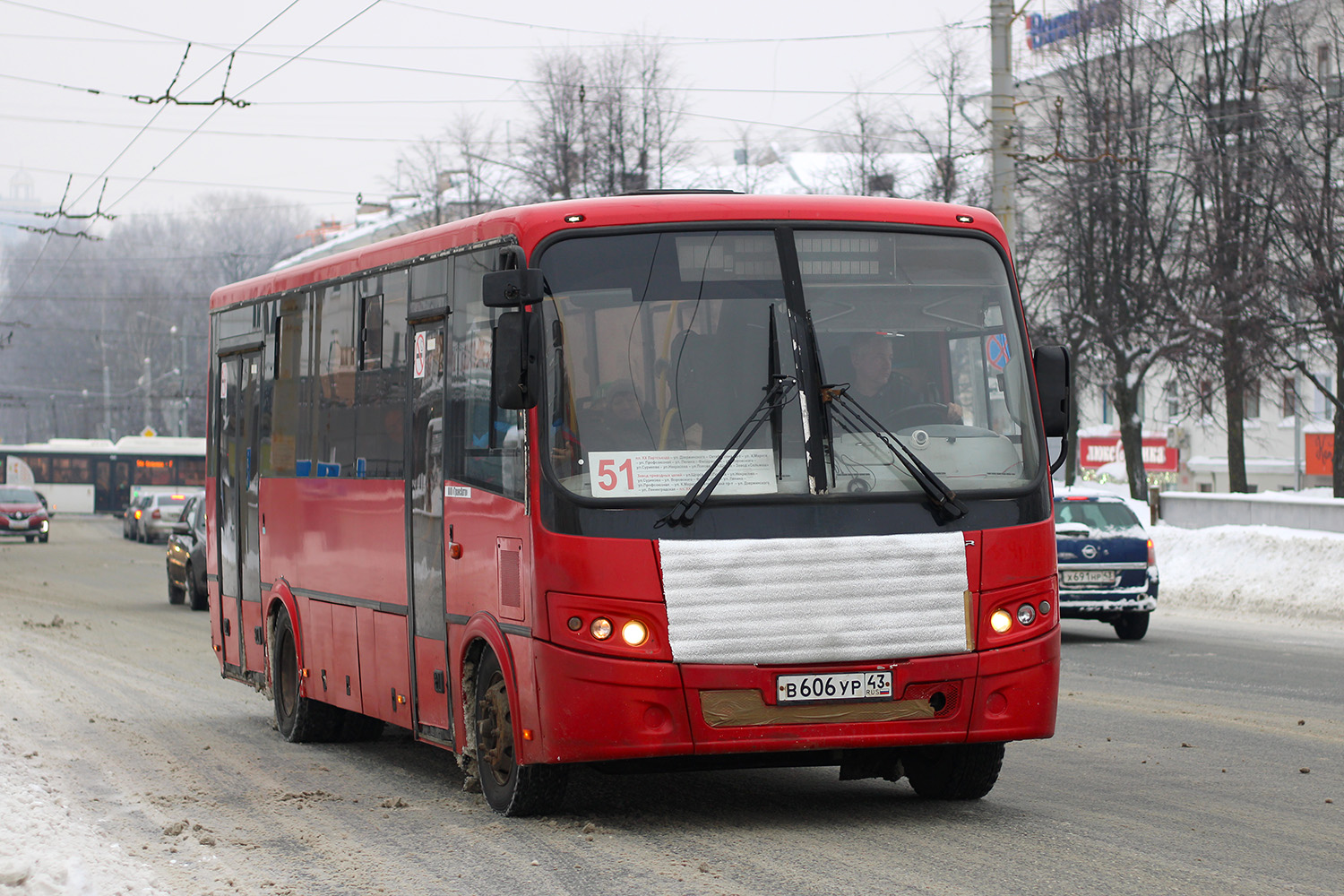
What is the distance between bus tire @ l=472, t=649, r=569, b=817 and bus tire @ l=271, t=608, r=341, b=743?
315cm

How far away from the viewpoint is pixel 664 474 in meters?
7.85

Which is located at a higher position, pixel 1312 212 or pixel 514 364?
pixel 1312 212

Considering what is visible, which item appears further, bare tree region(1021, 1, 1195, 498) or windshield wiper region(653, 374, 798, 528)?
bare tree region(1021, 1, 1195, 498)

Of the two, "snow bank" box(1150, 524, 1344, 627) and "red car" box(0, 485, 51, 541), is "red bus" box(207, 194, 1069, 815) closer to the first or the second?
"snow bank" box(1150, 524, 1344, 627)

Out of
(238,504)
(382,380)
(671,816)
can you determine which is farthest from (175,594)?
(671,816)

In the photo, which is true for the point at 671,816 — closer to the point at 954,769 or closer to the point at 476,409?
the point at 954,769

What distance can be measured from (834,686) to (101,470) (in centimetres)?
7390

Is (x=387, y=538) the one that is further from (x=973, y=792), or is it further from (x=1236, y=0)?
(x=1236, y=0)

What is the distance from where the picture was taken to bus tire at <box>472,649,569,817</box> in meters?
8.28

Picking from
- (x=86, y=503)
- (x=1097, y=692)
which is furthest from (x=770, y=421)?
(x=86, y=503)

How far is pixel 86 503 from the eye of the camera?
78.9 meters

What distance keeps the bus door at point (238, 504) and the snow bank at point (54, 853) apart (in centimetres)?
335

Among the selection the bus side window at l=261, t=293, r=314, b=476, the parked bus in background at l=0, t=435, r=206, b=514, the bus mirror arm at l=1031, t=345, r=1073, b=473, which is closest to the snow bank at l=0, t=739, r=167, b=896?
the bus side window at l=261, t=293, r=314, b=476

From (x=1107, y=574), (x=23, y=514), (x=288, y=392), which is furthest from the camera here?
(x=23, y=514)
